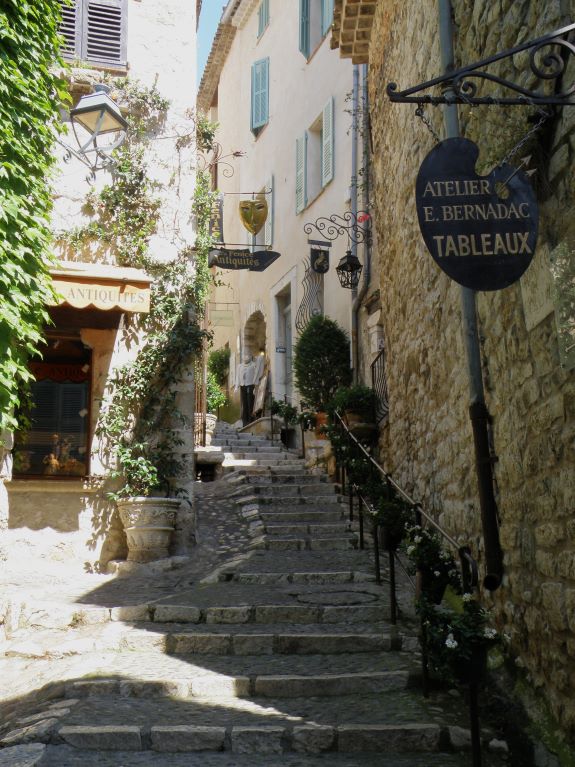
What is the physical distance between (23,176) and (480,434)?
4.18m

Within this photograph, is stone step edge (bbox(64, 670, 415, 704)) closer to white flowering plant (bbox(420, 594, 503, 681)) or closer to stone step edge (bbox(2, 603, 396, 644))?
white flowering plant (bbox(420, 594, 503, 681))

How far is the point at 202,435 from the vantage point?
1288cm

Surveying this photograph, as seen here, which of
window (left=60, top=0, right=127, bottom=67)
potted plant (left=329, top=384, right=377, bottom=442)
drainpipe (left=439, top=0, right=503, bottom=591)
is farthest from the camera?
potted plant (left=329, top=384, right=377, bottom=442)

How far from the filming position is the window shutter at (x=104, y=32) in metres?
9.28

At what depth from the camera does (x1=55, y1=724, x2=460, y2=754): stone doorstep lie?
405 cm

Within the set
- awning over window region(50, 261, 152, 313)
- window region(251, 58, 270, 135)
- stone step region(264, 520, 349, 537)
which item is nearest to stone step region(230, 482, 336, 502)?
stone step region(264, 520, 349, 537)

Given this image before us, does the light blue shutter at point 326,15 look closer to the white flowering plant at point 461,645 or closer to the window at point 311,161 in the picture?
the window at point 311,161

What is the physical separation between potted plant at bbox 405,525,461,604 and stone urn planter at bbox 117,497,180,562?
12.7 feet

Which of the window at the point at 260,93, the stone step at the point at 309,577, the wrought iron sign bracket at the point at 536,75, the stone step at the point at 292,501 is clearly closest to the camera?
the wrought iron sign bracket at the point at 536,75

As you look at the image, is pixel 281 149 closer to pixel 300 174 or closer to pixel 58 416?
pixel 300 174

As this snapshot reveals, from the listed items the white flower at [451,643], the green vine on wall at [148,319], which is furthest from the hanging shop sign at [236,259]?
the white flower at [451,643]

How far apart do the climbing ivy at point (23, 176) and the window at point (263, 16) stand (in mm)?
12556

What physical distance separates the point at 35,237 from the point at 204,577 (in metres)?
3.33

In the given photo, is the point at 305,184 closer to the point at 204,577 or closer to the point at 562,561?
the point at 204,577
